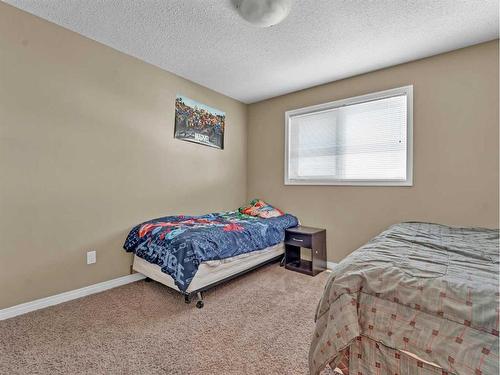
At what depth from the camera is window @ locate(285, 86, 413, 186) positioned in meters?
2.82

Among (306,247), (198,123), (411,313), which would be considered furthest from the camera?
(198,123)

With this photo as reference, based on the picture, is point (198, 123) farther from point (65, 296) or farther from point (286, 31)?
point (65, 296)

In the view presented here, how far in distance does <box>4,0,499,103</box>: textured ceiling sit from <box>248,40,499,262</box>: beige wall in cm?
20

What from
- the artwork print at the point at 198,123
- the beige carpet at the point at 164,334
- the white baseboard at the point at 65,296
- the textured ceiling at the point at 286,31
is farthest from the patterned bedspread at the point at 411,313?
the artwork print at the point at 198,123

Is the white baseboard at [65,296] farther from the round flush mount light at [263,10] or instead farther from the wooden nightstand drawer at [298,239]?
the round flush mount light at [263,10]

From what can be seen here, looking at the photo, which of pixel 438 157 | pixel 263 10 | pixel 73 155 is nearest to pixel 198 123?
pixel 73 155

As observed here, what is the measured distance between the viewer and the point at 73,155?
236cm

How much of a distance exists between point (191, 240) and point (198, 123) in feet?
6.27

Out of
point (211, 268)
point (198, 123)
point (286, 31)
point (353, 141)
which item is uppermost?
point (286, 31)

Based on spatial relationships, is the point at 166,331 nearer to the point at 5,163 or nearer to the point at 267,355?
the point at 267,355

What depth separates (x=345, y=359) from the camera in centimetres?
118

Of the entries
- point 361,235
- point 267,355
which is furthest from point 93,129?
point 361,235

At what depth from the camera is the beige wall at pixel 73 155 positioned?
2.04 metres

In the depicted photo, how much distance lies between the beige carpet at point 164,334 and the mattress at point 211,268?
0.17 m
